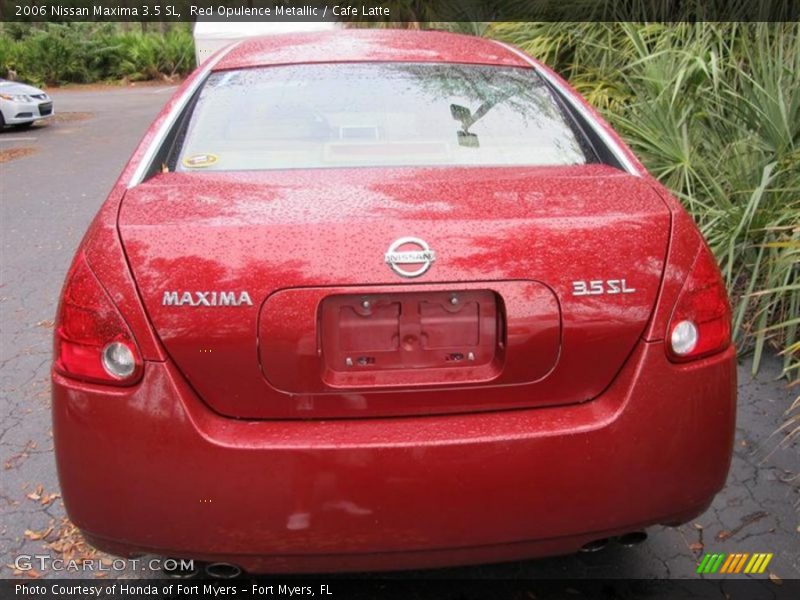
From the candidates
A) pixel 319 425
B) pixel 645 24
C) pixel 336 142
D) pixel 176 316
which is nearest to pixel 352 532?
A: pixel 319 425

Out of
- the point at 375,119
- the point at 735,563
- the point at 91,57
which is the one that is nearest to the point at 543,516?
the point at 735,563

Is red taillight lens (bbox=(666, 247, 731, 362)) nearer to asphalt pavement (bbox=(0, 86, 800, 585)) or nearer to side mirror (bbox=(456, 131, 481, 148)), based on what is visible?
asphalt pavement (bbox=(0, 86, 800, 585))

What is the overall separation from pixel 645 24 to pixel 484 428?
577 centimetres

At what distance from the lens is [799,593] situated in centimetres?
240

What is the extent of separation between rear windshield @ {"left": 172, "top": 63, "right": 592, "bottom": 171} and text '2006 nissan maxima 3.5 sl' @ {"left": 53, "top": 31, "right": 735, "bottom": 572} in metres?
0.48

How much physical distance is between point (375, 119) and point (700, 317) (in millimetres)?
1275

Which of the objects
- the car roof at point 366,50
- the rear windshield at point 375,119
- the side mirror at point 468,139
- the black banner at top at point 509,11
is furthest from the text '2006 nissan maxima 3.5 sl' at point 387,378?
the black banner at top at point 509,11

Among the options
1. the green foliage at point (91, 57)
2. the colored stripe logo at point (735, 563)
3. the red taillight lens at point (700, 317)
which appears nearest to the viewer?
the red taillight lens at point (700, 317)

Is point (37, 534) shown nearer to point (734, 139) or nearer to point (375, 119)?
point (375, 119)

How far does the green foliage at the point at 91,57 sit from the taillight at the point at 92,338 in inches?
1166

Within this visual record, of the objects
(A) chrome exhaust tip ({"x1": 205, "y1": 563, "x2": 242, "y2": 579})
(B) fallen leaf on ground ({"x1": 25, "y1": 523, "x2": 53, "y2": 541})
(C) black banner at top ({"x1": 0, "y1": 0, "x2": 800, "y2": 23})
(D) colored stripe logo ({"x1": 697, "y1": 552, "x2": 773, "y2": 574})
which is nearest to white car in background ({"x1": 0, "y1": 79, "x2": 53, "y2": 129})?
(C) black banner at top ({"x1": 0, "y1": 0, "x2": 800, "y2": 23})

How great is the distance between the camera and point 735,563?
8.35 feet

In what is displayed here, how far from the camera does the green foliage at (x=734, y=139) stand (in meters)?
3.93

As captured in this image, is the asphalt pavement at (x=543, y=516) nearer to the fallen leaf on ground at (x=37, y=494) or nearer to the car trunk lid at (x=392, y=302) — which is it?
the fallen leaf on ground at (x=37, y=494)
